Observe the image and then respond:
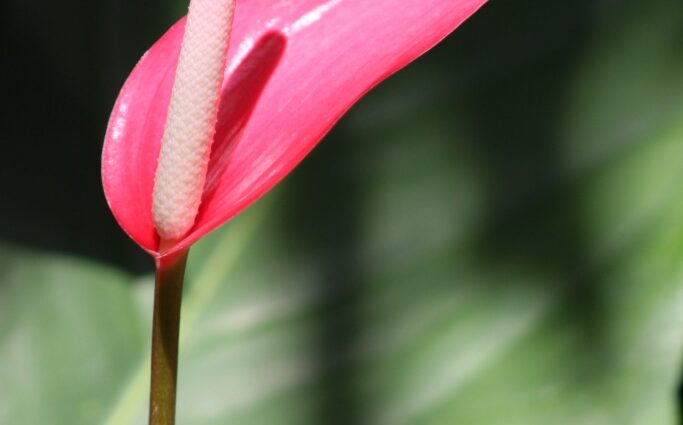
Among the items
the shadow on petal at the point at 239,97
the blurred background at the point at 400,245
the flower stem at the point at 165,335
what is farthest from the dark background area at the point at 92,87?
the flower stem at the point at 165,335

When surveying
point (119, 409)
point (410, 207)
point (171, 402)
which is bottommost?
point (171, 402)

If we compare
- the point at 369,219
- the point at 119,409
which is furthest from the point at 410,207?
the point at 119,409

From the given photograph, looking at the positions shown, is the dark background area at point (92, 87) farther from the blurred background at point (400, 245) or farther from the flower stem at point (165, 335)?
the flower stem at point (165, 335)

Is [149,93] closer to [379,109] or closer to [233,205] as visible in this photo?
[233,205]

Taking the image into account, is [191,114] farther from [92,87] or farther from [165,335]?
[92,87]

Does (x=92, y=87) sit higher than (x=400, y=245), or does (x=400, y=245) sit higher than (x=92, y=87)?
(x=92, y=87)

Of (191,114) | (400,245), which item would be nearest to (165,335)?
(191,114)
